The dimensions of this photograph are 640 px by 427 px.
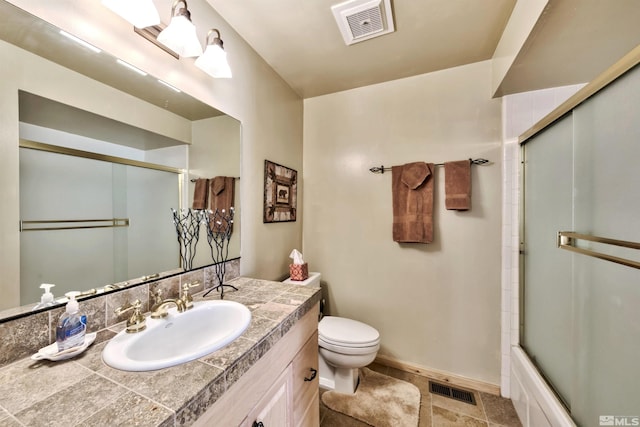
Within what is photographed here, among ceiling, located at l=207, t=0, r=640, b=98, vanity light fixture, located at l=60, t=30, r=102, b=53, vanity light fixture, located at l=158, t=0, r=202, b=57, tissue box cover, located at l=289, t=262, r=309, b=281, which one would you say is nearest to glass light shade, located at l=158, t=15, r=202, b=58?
vanity light fixture, located at l=158, t=0, r=202, b=57

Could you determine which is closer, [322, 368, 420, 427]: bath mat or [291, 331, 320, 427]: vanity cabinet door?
[291, 331, 320, 427]: vanity cabinet door

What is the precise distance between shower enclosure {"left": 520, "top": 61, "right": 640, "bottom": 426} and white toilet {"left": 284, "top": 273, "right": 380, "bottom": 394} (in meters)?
0.92

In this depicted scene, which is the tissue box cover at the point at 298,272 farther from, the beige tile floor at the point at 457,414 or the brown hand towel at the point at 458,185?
the brown hand towel at the point at 458,185

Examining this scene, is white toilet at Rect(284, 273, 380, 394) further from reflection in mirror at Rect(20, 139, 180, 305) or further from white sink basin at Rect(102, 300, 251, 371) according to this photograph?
reflection in mirror at Rect(20, 139, 180, 305)

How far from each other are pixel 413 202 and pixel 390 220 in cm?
24

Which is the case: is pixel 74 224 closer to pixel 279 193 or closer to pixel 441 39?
pixel 279 193

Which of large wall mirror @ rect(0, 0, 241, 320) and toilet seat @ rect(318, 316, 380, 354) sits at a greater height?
large wall mirror @ rect(0, 0, 241, 320)

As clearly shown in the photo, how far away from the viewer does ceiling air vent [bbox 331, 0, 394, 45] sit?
117 cm

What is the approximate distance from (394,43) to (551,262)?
1.56 meters

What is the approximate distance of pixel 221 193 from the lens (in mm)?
1301

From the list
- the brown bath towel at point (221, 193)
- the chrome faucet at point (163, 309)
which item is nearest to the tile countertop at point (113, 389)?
the chrome faucet at point (163, 309)

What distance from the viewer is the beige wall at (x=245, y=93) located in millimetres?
787

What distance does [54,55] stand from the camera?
2.38 feet

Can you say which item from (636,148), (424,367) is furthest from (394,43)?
(424,367)
